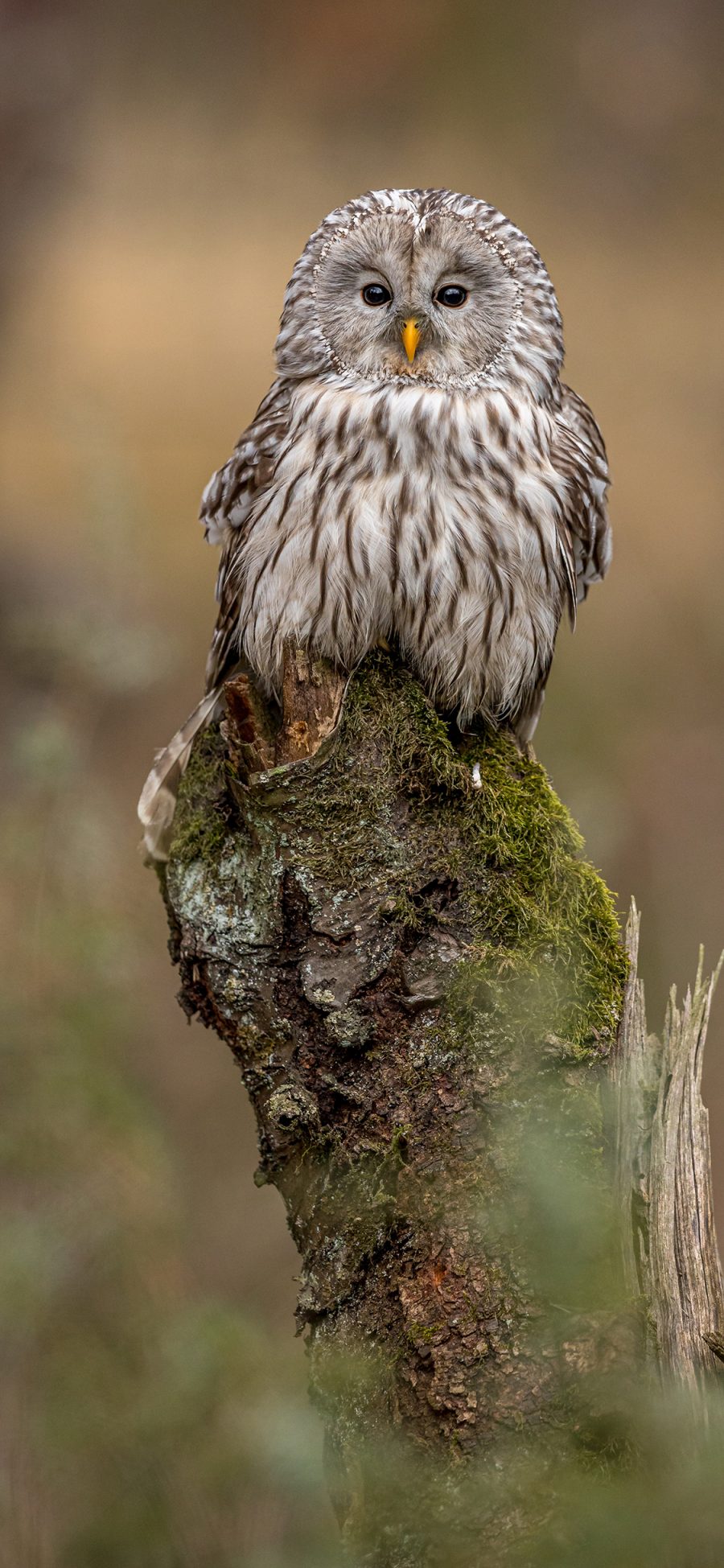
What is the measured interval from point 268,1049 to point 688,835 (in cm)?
293

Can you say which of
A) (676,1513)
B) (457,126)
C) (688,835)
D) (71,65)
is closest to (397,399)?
(676,1513)

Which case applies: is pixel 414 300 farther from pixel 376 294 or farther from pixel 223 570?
pixel 223 570

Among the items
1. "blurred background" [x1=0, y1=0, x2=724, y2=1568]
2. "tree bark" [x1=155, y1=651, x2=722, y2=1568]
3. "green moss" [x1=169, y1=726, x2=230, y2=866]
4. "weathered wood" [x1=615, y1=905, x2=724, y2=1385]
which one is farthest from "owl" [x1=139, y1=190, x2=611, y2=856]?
"blurred background" [x1=0, y1=0, x2=724, y2=1568]

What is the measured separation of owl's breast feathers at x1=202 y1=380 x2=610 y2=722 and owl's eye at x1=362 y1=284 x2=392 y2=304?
172 millimetres

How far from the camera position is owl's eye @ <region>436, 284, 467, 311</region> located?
2.23 metres

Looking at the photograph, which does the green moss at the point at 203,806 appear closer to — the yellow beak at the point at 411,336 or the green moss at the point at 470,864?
the green moss at the point at 470,864

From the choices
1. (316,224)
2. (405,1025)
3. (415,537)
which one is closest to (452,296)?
(415,537)

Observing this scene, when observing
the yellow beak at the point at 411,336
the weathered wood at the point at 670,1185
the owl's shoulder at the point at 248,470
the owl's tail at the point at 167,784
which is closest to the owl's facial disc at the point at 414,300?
the yellow beak at the point at 411,336

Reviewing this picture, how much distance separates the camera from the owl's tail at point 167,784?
2.13 m

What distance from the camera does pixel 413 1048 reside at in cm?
157

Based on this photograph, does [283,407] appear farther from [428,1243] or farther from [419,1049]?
[428,1243]

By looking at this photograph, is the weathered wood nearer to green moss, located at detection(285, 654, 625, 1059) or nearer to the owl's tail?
green moss, located at detection(285, 654, 625, 1059)

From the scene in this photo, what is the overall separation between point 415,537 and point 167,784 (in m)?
0.65

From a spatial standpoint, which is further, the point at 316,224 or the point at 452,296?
the point at 316,224
